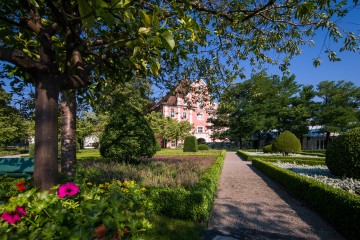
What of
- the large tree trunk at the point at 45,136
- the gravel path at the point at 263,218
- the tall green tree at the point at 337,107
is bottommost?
the gravel path at the point at 263,218

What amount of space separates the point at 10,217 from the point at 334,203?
18.4 ft

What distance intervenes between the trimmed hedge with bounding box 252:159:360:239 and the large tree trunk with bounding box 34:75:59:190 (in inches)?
197

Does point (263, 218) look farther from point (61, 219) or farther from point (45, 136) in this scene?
point (45, 136)

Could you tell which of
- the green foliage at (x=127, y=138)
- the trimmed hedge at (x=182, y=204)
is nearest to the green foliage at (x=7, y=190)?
the trimmed hedge at (x=182, y=204)

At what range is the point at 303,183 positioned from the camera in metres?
6.46

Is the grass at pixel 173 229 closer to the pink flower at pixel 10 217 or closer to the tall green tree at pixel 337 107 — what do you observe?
the pink flower at pixel 10 217

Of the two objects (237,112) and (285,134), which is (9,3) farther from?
(237,112)

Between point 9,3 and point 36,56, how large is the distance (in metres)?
0.68

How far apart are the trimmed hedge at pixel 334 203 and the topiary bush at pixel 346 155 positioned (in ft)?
6.75

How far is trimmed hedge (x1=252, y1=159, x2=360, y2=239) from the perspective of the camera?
408cm

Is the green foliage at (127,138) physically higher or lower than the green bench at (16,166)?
higher

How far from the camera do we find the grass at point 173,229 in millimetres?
3777

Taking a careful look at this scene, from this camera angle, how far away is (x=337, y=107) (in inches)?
1479

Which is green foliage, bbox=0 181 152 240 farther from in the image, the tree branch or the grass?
the grass
